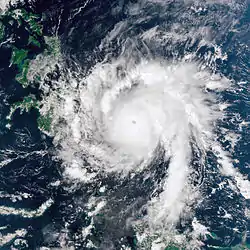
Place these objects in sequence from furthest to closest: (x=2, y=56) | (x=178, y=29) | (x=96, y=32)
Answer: (x=178, y=29), (x=96, y=32), (x=2, y=56)

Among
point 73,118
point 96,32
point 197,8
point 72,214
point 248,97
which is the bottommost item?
point 72,214

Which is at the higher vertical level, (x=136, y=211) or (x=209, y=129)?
(x=209, y=129)

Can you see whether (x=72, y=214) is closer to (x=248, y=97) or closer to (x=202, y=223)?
(x=202, y=223)

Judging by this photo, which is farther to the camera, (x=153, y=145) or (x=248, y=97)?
(x=248, y=97)

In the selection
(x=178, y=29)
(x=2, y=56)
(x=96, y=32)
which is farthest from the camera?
(x=178, y=29)

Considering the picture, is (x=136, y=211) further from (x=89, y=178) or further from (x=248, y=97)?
(x=248, y=97)

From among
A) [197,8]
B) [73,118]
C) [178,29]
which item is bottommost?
[73,118]

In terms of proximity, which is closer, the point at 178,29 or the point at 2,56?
the point at 2,56

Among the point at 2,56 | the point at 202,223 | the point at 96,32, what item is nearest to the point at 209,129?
the point at 202,223

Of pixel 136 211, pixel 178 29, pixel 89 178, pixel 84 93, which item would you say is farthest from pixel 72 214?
pixel 178 29
